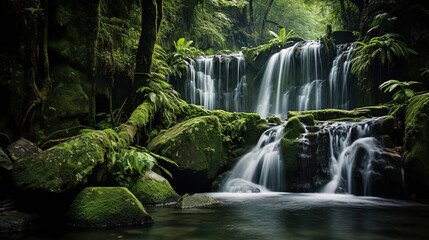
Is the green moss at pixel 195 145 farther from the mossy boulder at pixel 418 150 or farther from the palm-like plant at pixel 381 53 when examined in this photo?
the palm-like plant at pixel 381 53

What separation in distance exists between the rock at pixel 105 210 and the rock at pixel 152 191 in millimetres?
1255

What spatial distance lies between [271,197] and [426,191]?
10.3 ft

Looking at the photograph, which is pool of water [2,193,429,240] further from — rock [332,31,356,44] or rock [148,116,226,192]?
rock [332,31,356,44]

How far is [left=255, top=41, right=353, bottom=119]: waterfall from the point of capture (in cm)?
1211

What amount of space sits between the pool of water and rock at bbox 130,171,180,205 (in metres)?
0.40

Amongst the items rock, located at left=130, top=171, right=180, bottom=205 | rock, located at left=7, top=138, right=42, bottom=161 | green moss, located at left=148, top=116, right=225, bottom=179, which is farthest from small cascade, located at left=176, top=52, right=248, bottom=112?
rock, located at left=7, top=138, right=42, bottom=161

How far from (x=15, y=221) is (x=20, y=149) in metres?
1.26

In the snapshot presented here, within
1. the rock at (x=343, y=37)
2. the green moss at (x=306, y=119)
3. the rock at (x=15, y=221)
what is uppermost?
the rock at (x=343, y=37)

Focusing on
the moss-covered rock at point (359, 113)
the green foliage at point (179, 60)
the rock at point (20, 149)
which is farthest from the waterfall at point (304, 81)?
the rock at point (20, 149)

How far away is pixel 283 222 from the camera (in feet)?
13.7

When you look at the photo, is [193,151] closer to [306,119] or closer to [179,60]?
[306,119]

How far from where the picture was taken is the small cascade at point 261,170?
749cm

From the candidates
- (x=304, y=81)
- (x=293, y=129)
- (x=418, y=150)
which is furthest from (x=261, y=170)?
(x=304, y=81)

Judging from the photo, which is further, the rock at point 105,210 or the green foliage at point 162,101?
the green foliage at point 162,101
